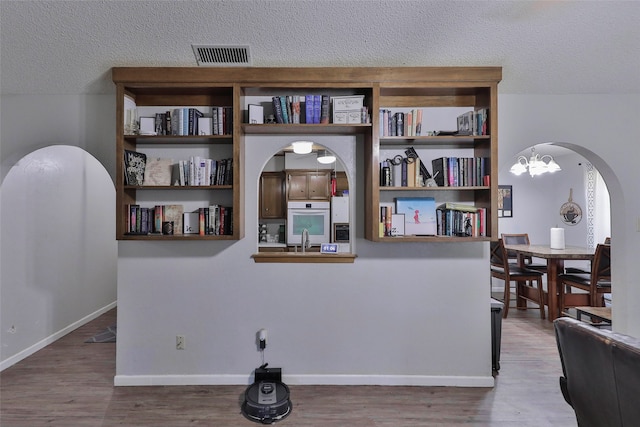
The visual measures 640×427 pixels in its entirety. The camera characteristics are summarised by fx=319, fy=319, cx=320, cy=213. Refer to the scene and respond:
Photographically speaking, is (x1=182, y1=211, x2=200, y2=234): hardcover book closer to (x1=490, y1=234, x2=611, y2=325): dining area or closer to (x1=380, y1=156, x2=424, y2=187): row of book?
(x1=380, y1=156, x2=424, y2=187): row of book

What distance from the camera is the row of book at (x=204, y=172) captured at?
7.76 ft

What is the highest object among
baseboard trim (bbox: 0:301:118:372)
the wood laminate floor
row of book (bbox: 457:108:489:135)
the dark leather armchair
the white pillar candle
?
row of book (bbox: 457:108:489:135)

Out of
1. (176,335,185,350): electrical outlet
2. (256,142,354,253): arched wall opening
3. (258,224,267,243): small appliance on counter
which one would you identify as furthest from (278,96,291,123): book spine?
(258,224,267,243): small appliance on counter

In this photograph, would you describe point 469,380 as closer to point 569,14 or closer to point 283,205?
point 569,14

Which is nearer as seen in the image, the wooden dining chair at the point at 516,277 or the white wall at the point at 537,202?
the wooden dining chair at the point at 516,277

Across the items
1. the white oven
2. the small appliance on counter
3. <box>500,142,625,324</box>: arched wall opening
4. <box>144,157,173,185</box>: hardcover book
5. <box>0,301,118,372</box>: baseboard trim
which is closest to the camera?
<box>144,157,173,185</box>: hardcover book

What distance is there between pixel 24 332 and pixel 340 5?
156 inches

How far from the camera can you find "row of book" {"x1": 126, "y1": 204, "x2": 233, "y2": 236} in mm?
2406

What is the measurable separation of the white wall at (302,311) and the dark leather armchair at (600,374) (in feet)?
3.42

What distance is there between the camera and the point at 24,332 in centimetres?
307

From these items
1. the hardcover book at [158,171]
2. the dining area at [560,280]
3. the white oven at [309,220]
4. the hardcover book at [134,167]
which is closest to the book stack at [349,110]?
the hardcover book at [158,171]

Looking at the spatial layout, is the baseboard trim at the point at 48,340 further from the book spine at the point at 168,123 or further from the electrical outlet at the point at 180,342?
the book spine at the point at 168,123

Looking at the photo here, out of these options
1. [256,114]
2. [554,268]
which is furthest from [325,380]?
[554,268]

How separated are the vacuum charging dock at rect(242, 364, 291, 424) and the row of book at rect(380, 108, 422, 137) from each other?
2023 millimetres
